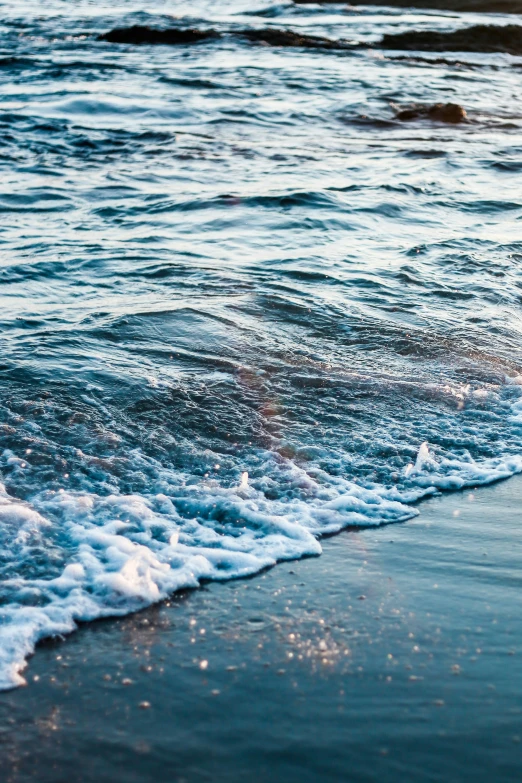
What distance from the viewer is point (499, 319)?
20.0ft

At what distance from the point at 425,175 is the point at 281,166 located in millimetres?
1738

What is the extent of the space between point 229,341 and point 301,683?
3139 millimetres

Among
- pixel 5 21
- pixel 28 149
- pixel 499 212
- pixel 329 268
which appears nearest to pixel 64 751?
pixel 329 268

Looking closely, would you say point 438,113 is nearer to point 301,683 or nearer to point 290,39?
point 290,39

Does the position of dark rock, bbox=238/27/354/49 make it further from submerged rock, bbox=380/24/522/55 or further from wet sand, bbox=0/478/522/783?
wet sand, bbox=0/478/522/783

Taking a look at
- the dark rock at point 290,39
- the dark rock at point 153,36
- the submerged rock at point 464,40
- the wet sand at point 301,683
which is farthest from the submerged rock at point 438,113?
the wet sand at point 301,683

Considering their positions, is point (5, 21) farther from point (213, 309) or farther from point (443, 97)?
point (213, 309)

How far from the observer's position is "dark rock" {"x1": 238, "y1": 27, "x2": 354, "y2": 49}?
71.5ft

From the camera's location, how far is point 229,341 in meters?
5.54

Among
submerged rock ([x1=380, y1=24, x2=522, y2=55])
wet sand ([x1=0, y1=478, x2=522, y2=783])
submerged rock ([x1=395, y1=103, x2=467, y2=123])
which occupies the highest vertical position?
submerged rock ([x1=380, y1=24, x2=522, y2=55])

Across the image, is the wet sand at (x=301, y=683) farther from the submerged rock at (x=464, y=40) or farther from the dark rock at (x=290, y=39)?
the submerged rock at (x=464, y=40)

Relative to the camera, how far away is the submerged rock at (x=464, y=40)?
75.6 ft

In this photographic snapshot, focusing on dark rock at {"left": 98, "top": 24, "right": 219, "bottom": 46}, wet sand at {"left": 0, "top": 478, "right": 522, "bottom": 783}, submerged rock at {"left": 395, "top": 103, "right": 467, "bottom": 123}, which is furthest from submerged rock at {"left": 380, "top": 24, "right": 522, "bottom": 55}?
wet sand at {"left": 0, "top": 478, "right": 522, "bottom": 783}

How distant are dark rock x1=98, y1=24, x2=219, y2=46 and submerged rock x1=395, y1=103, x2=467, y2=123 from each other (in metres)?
8.82
